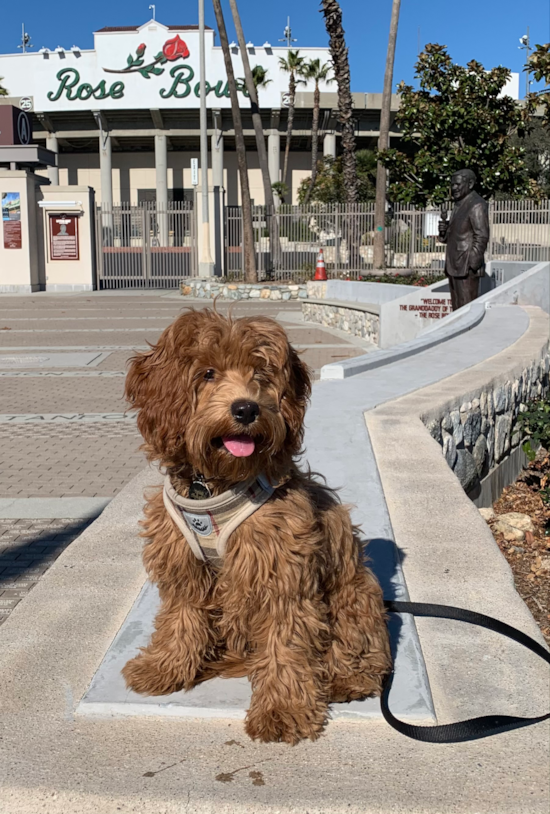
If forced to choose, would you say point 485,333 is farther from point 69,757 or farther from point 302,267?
point 302,267

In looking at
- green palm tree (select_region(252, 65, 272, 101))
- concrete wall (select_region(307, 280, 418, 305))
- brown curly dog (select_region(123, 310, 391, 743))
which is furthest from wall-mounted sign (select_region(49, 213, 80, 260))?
brown curly dog (select_region(123, 310, 391, 743))

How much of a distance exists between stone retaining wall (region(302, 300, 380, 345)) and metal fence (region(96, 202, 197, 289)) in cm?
1362

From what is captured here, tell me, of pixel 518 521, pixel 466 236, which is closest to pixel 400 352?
pixel 518 521

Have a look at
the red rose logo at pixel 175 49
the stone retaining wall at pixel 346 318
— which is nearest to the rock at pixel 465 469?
the stone retaining wall at pixel 346 318

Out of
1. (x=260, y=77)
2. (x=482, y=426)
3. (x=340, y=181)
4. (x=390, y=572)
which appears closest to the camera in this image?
(x=390, y=572)

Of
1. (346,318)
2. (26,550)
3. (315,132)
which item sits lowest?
(26,550)

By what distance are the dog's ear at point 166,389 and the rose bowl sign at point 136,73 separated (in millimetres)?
53162

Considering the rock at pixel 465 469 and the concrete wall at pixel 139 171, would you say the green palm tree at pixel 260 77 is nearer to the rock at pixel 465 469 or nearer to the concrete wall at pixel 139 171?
the concrete wall at pixel 139 171

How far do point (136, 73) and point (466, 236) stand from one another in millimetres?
45206

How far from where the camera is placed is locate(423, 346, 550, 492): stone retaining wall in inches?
262

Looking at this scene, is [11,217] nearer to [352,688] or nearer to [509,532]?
[509,532]

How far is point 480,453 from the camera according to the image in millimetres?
7543

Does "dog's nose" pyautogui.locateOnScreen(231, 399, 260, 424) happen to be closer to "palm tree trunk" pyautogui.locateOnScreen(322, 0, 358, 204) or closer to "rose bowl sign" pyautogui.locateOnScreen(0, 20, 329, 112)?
"palm tree trunk" pyautogui.locateOnScreen(322, 0, 358, 204)

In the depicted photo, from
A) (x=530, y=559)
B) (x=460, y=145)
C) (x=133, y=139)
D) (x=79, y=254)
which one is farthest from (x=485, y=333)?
(x=133, y=139)
